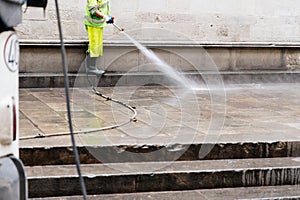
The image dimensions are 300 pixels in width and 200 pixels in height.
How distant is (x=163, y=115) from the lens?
8273 mm

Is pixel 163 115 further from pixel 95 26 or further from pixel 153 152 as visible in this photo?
pixel 95 26

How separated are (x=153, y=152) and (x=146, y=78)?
547cm

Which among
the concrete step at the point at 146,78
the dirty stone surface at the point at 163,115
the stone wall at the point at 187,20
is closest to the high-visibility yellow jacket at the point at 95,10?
the stone wall at the point at 187,20

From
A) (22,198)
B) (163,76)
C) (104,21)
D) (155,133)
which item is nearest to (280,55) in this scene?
(163,76)

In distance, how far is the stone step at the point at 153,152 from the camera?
6004 millimetres

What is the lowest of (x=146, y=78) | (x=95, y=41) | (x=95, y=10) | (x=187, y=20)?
(x=146, y=78)

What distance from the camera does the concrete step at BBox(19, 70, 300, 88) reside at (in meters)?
11.1

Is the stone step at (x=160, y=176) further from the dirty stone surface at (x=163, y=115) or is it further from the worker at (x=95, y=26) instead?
the worker at (x=95, y=26)

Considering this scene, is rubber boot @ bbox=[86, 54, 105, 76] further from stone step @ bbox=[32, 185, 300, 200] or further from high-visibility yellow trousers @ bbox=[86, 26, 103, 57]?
stone step @ bbox=[32, 185, 300, 200]

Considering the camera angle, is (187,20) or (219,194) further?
(187,20)

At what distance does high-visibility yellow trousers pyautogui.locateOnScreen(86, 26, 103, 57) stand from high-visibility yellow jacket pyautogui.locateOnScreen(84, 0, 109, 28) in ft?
0.30

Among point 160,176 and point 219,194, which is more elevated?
point 160,176

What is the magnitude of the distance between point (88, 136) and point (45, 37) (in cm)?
511

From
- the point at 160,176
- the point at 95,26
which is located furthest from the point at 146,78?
the point at 160,176
